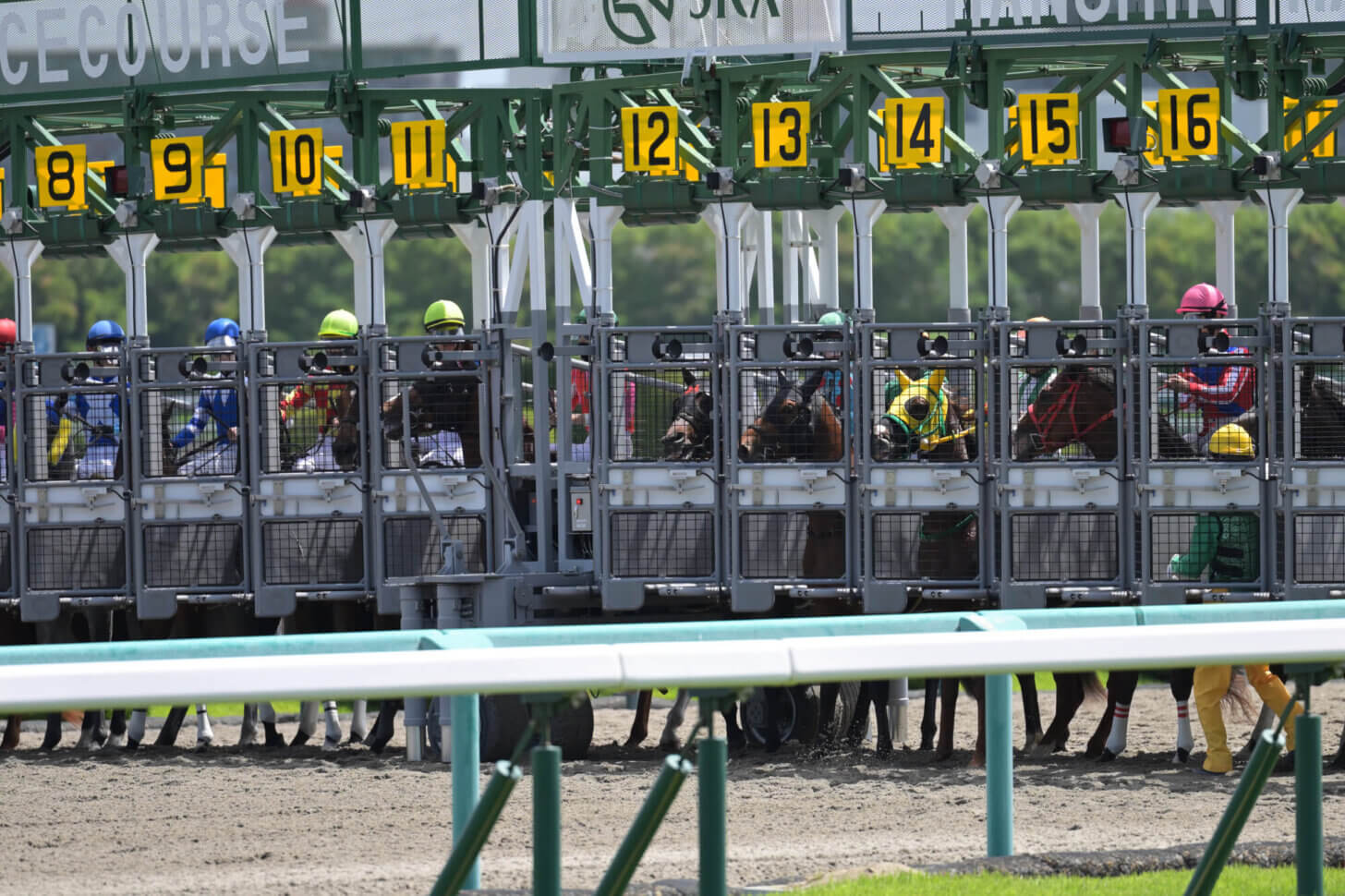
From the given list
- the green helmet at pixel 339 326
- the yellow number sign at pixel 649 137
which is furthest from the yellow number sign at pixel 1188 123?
the green helmet at pixel 339 326

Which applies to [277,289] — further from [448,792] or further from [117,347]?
[448,792]

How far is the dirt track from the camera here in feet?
22.9

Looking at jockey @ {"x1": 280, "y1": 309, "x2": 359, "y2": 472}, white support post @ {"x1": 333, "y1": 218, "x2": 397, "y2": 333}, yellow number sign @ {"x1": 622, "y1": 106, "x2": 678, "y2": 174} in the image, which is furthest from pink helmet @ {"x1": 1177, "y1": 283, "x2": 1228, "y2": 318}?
jockey @ {"x1": 280, "y1": 309, "x2": 359, "y2": 472}

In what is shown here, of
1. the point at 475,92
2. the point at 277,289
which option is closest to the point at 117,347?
the point at 475,92

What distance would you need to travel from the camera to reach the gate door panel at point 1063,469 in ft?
36.1

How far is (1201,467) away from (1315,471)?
0.47 metres

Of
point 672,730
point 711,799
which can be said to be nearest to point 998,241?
point 672,730

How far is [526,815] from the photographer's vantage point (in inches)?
306

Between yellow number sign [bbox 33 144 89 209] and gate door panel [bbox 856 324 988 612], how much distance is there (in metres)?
4.81

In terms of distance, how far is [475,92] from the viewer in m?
12.7

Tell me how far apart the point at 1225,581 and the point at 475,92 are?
14.8 feet

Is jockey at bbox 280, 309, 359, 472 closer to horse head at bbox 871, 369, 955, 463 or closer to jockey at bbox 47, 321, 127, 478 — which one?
jockey at bbox 47, 321, 127, 478

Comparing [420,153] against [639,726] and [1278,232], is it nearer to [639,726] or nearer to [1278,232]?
[639,726]

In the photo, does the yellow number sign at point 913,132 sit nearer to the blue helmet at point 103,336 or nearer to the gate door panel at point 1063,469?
the gate door panel at point 1063,469
